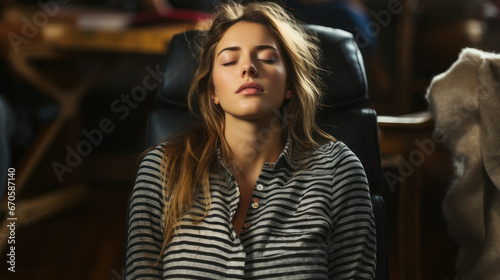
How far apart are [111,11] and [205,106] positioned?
2252mm

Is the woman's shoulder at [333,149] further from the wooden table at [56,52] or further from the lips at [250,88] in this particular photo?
Answer: the wooden table at [56,52]

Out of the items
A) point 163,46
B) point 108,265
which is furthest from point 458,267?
point 163,46

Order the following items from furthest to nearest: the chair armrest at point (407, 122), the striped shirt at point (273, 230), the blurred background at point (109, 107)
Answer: the blurred background at point (109, 107) → the chair armrest at point (407, 122) → the striped shirt at point (273, 230)

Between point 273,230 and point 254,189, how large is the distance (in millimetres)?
86

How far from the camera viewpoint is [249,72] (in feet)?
3.32

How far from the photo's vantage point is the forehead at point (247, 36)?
1.05m

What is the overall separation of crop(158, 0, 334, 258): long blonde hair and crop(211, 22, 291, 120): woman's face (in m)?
0.04

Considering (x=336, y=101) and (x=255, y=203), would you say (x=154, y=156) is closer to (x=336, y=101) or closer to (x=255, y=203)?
(x=255, y=203)

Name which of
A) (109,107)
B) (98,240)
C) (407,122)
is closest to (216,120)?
(407,122)

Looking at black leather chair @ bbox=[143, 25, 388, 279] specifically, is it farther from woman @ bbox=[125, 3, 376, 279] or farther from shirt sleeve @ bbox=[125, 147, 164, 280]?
shirt sleeve @ bbox=[125, 147, 164, 280]

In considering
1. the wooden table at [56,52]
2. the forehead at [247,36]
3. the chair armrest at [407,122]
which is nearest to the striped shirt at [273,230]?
the forehead at [247,36]

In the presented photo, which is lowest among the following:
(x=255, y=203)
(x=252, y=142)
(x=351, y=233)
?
(x=351, y=233)

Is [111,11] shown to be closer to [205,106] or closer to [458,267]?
[205,106]

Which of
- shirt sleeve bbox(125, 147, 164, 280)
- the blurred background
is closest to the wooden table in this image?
the blurred background
